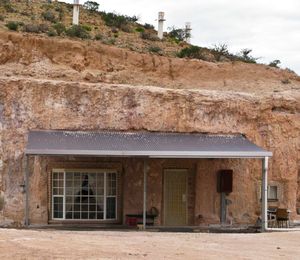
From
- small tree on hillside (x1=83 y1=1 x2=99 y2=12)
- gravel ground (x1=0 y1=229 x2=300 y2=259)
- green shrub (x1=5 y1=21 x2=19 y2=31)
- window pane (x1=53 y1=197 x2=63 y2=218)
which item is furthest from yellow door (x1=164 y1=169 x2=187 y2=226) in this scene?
small tree on hillside (x1=83 y1=1 x2=99 y2=12)

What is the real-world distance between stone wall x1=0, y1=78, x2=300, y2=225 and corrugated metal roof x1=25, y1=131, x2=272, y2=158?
39 cm

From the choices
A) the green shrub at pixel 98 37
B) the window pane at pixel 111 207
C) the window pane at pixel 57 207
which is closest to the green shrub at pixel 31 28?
the green shrub at pixel 98 37

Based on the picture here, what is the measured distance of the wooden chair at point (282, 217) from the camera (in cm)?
2564

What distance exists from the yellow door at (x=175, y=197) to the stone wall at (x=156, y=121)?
1.22 feet

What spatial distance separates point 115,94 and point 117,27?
1122cm

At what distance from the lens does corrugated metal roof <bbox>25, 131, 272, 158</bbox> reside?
2280cm

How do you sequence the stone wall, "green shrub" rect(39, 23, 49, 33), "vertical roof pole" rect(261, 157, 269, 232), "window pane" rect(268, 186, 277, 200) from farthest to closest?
"green shrub" rect(39, 23, 49, 33) → "window pane" rect(268, 186, 277, 200) → the stone wall → "vertical roof pole" rect(261, 157, 269, 232)

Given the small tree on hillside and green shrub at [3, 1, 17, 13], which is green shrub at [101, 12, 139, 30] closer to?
the small tree on hillside

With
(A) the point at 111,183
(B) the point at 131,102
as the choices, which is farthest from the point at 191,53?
(A) the point at 111,183

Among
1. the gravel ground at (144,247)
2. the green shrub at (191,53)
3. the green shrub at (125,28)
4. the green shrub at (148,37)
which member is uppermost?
the green shrub at (125,28)

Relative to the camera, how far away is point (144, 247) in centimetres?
1655

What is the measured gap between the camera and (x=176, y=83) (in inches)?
1146

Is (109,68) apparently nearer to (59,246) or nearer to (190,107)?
(190,107)

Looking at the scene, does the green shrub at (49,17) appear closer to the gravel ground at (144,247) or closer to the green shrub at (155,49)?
the green shrub at (155,49)
